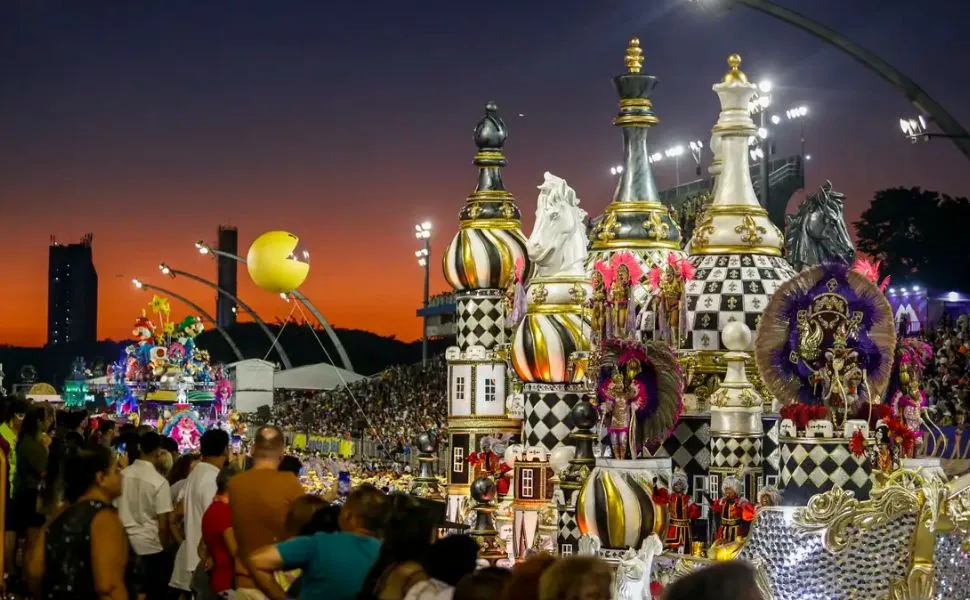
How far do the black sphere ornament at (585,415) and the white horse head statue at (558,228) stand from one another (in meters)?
3.86

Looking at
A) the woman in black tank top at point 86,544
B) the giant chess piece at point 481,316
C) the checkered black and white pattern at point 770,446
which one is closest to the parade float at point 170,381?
the giant chess piece at point 481,316

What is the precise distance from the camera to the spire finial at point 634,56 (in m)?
20.6

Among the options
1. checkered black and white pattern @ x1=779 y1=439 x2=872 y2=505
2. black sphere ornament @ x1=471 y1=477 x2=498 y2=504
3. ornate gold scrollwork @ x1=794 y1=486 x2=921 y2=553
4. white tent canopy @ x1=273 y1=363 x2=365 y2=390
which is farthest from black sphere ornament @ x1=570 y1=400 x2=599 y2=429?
white tent canopy @ x1=273 y1=363 x2=365 y2=390

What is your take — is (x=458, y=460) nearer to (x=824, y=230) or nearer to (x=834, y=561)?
(x=824, y=230)

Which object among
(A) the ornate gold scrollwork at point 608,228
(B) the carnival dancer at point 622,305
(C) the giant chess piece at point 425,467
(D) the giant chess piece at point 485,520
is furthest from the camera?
(C) the giant chess piece at point 425,467

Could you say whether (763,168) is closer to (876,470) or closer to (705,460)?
(705,460)

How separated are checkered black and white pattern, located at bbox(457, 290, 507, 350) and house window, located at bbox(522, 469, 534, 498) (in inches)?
141

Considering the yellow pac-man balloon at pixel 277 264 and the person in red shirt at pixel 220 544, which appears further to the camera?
the yellow pac-man balloon at pixel 277 264

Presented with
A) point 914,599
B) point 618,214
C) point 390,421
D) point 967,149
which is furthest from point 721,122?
point 390,421

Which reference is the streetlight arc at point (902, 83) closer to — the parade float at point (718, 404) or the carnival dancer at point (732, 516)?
the parade float at point (718, 404)

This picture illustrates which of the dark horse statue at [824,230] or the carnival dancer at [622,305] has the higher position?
the dark horse statue at [824,230]

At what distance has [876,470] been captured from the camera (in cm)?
1328

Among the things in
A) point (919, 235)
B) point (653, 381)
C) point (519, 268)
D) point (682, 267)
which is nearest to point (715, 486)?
point (653, 381)

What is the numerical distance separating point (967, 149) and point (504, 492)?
7.83 m
